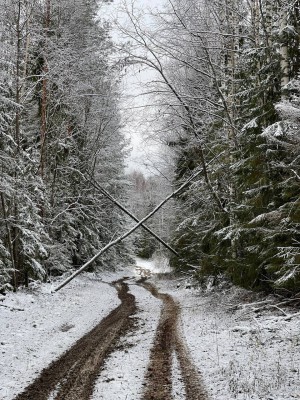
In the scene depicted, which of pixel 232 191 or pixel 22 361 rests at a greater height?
pixel 232 191

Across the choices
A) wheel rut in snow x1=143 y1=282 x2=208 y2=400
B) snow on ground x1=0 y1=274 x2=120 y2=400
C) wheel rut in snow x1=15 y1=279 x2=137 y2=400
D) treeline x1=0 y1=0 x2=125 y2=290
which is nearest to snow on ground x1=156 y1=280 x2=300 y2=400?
wheel rut in snow x1=143 y1=282 x2=208 y2=400

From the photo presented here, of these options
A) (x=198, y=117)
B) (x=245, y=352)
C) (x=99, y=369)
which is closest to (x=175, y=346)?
(x=245, y=352)

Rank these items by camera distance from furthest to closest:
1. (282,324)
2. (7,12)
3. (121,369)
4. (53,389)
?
(7,12) < (282,324) < (121,369) < (53,389)

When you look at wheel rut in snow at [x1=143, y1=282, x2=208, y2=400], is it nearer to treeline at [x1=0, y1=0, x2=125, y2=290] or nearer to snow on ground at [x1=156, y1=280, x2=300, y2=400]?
snow on ground at [x1=156, y1=280, x2=300, y2=400]

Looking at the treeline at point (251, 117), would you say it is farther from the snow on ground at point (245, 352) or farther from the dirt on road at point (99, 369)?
the dirt on road at point (99, 369)

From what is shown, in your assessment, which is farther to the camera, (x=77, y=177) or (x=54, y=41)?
(x=77, y=177)

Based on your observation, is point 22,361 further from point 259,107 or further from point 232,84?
point 232,84

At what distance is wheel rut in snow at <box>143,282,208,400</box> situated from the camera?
600 centimetres

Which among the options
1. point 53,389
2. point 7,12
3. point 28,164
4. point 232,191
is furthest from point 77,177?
point 53,389

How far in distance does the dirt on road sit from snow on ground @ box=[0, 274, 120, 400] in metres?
0.32

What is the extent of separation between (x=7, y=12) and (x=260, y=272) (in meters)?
13.9

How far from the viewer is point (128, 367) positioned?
7461 millimetres

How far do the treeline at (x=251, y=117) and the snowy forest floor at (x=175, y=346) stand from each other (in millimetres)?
1231

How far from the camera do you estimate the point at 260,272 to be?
11.0 meters
